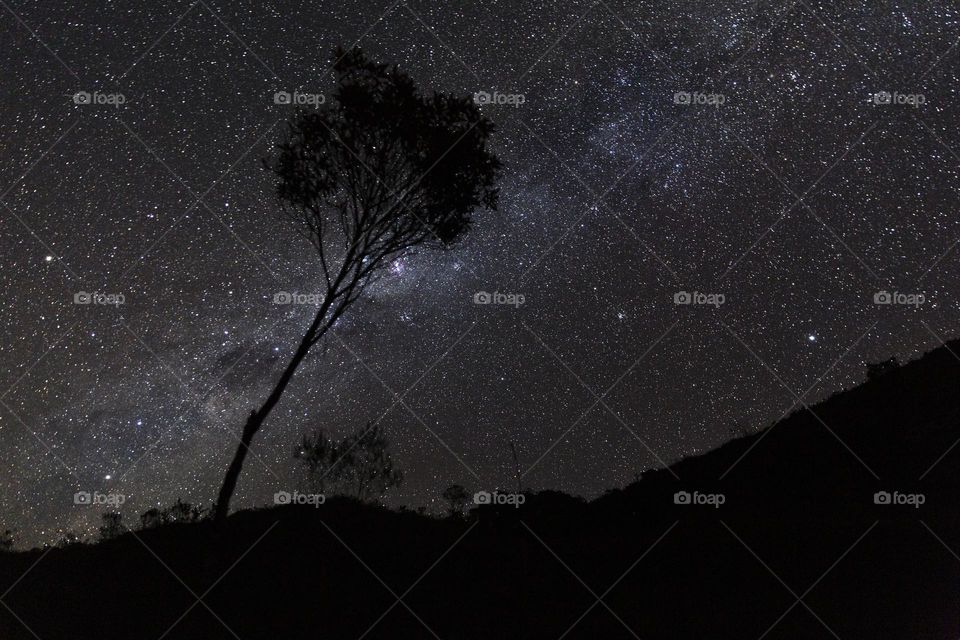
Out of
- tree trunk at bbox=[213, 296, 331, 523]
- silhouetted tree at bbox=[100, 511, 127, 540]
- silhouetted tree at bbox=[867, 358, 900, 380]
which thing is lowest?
silhouetted tree at bbox=[100, 511, 127, 540]

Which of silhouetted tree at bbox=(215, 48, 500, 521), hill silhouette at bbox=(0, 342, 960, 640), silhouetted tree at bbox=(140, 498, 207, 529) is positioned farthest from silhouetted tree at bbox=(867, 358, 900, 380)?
silhouetted tree at bbox=(140, 498, 207, 529)

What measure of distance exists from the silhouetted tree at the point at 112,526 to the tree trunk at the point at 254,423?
589mm

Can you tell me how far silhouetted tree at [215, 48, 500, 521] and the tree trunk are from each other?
43 cm

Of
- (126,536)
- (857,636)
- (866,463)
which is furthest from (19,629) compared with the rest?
(866,463)

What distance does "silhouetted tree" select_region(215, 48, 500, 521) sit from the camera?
440 centimetres

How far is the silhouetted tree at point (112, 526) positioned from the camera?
13.3 ft

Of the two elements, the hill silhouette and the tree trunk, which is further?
the tree trunk

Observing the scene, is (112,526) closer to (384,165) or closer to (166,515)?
(166,515)

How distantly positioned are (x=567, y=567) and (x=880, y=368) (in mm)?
2873

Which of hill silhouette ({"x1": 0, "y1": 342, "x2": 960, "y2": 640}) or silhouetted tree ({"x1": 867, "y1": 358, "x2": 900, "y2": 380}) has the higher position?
silhouetted tree ({"x1": 867, "y1": 358, "x2": 900, "y2": 380})

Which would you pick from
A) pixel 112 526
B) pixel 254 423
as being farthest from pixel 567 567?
pixel 112 526

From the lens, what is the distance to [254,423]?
4137 mm

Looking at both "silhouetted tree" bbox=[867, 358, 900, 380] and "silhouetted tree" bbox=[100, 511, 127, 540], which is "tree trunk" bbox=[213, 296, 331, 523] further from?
"silhouetted tree" bbox=[867, 358, 900, 380]

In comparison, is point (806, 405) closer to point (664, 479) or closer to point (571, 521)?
point (664, 479)
